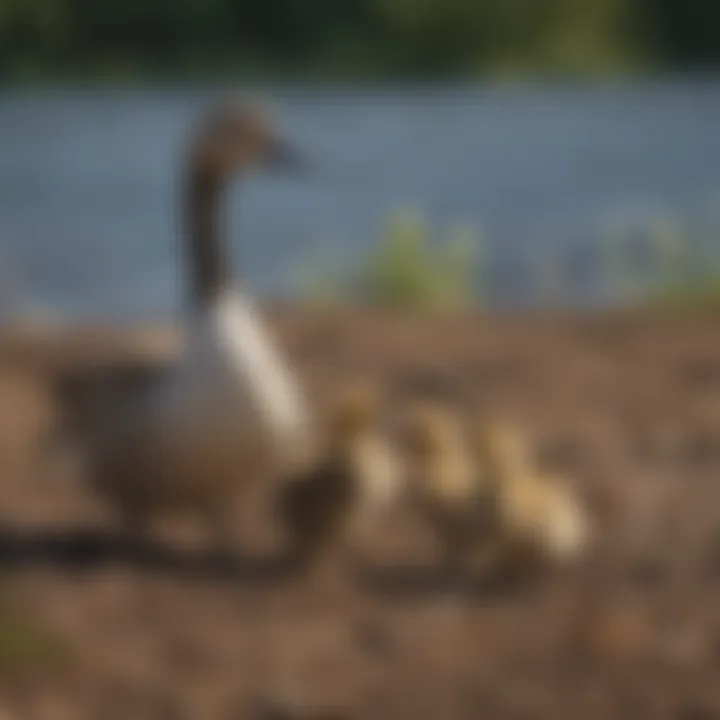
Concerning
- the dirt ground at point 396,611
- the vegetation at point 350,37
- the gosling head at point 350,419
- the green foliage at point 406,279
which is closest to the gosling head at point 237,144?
the dirt ground at point 396,611

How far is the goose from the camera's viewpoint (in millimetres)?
4407

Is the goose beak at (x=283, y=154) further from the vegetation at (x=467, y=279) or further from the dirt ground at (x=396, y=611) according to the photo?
the vegetation at (x=467, y=279)

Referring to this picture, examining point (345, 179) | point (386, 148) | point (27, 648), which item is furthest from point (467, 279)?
point (386, 148)

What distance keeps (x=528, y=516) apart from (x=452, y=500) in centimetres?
18

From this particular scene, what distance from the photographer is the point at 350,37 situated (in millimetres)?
14586

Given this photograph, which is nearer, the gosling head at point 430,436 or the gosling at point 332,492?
the gosling at point 332,492

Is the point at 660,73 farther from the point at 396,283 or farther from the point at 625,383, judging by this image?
the point at 625,383

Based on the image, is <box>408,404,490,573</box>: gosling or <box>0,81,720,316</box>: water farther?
<box>0,81,720,316</box>: water

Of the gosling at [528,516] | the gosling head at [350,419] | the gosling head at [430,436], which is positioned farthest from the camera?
the gosling head at [430,436]

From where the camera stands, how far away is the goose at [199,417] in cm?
441

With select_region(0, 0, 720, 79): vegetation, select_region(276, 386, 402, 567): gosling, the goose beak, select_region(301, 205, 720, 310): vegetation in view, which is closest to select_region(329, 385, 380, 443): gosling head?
select_region(276, 386, 402, 567): gosling

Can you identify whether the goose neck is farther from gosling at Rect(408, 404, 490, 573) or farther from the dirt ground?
gosling at Rect(408, 404, 490, 573)

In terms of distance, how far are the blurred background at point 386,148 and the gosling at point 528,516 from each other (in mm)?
3668

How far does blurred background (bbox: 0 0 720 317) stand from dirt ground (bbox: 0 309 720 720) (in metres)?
2.83
